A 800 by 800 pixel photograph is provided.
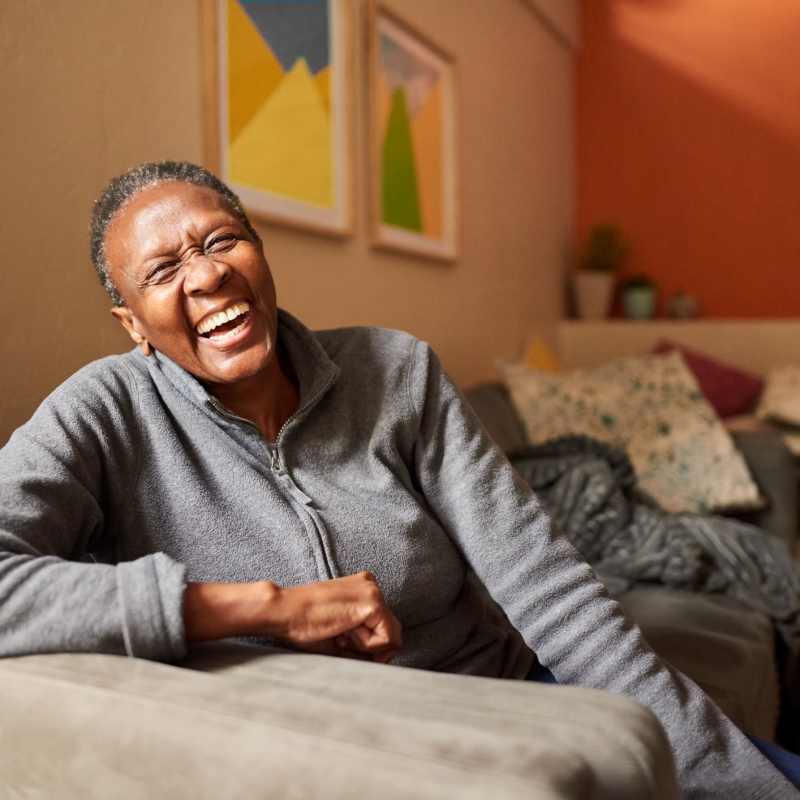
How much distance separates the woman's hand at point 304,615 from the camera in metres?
0.89

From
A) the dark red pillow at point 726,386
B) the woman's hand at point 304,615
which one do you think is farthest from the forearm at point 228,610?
the dark red pillow at point 726,386

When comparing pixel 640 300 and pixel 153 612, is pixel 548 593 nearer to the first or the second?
pixel 153 612

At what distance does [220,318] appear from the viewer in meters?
1.15

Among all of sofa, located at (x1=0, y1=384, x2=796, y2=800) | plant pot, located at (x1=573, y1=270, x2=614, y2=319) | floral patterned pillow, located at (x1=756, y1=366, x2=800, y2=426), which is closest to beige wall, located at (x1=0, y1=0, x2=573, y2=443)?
plant pot, located at (x1=573, y1=270, x2=614, y2=319)

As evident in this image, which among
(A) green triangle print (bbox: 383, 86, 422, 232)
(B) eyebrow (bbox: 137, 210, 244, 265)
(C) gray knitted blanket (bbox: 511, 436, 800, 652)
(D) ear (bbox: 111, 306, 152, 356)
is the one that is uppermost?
(A) green triangle print (bbox: 383, 86, 422, 232)

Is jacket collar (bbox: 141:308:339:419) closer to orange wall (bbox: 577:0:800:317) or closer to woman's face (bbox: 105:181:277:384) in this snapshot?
woman's face (bbox: 105:181:277:384)

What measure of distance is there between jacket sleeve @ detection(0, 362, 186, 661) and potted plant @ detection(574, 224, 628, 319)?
332 centimetres

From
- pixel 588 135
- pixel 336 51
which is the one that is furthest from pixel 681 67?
pixel 336 51

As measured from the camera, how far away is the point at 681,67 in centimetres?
414

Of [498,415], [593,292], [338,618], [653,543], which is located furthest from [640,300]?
[338,618]

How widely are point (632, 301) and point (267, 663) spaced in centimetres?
361

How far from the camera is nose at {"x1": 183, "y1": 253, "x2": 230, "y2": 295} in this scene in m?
1.14

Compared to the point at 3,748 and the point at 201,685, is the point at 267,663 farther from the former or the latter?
the point at 3,748

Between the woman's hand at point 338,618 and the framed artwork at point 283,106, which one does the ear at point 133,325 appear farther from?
the framed artwork at point 283,106
